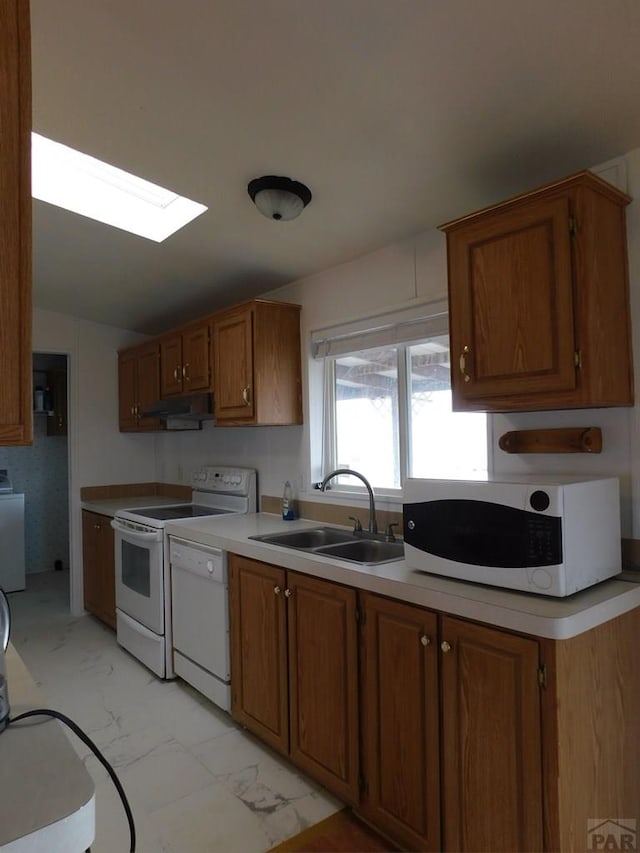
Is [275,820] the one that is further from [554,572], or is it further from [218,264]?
[218,264]

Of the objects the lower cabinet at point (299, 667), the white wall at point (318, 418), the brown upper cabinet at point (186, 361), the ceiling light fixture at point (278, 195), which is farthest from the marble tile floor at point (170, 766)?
the ceiling light fixture at point (278, 195)

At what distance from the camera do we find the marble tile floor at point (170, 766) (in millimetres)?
1874

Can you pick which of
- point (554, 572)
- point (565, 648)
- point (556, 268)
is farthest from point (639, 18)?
point (565, 648)

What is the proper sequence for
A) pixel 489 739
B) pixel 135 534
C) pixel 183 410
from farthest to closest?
1. pixel 183 410
2. pixel 135 534
3. pixel 489 739

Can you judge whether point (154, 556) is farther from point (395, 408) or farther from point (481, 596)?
point (481, 596)

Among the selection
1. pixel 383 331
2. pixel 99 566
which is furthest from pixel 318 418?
pixel 99 566

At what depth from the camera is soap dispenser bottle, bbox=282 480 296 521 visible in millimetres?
3055

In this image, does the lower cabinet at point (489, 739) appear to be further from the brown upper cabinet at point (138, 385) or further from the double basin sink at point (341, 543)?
the brown upper cabinet at point (138, 385)

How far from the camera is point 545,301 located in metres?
1.63

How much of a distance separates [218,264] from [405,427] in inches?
54.9

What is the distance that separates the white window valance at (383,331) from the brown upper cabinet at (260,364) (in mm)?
175

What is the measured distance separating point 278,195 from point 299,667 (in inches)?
72.8

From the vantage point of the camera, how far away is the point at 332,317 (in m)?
2.90

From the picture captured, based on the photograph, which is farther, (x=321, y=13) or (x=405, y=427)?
(x=405, y=427)
